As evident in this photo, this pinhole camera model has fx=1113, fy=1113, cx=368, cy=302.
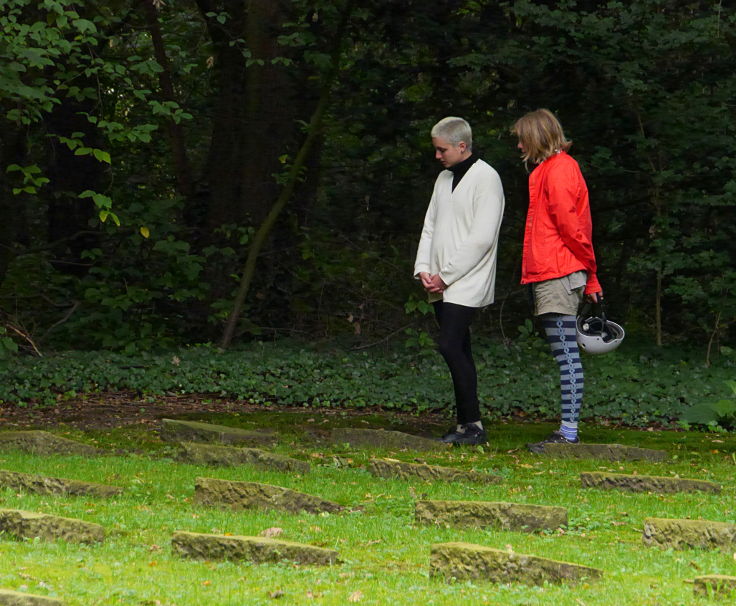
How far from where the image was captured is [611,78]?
1284cm

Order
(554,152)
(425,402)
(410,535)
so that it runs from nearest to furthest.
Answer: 1. (410,535)
2. (554,152)
3. (425,402)

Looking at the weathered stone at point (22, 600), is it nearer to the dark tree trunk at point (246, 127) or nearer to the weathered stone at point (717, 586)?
the weathered stone at point (717, 586)

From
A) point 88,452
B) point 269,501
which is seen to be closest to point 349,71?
point 88,452

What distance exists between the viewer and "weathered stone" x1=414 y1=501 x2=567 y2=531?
4.67m

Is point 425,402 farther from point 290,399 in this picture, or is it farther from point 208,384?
point 208,384

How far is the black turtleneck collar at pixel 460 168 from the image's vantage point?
317 inches

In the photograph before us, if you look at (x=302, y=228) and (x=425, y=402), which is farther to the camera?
(x=302, y=228)

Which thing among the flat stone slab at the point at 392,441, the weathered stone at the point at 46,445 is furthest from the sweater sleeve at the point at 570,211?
the weathered stone at the point at 46,445

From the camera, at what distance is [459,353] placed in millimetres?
7969

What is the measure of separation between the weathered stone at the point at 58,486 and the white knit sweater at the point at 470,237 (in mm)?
3219

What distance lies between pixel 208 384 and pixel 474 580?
8145 millimetres

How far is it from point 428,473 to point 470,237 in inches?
86.6

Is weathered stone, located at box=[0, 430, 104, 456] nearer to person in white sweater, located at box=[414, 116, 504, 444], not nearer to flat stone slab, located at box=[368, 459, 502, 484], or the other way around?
flat stone slab, located at box=[368, 459, 502, 484]

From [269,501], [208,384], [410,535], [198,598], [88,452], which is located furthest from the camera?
[208,384]
